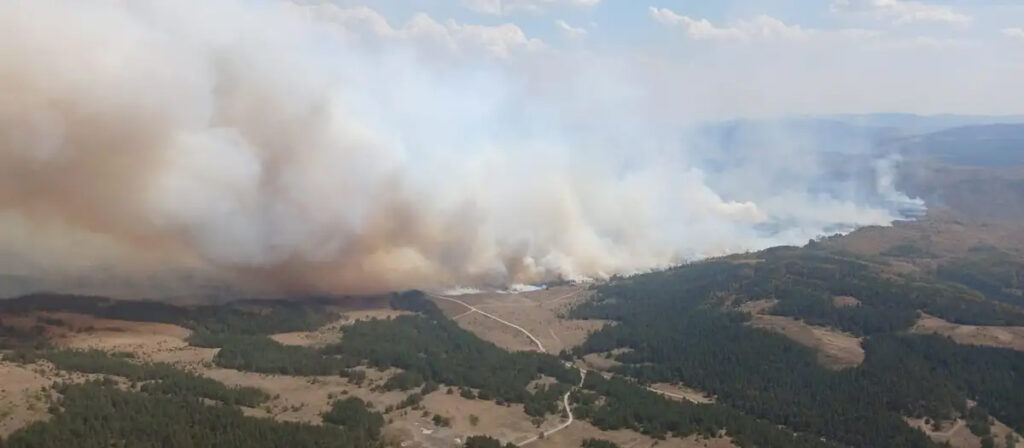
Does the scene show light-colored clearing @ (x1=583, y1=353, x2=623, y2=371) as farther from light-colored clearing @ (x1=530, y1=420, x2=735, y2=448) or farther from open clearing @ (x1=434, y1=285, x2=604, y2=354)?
light-colored clearing @ (x1=530, y1=420, x2=735, y2=448)

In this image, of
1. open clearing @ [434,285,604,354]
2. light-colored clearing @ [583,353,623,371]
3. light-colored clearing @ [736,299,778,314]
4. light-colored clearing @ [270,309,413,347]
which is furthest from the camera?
light-colored clearing @ [736,299,778,314]

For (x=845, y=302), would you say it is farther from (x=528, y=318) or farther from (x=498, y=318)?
(x=498, y=318)

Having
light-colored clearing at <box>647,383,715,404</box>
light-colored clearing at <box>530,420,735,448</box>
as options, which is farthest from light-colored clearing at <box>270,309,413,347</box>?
light-colored clearing at <box>647,383,715,404</box>

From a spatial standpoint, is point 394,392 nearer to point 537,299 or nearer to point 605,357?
point 605,357

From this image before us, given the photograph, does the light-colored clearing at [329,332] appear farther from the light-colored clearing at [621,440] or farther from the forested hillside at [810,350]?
the light-colored clearing at [621,440]

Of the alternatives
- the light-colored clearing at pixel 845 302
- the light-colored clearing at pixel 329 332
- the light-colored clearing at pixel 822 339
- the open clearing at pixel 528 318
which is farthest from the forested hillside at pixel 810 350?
the light-colored clearing at pixel 329 332
